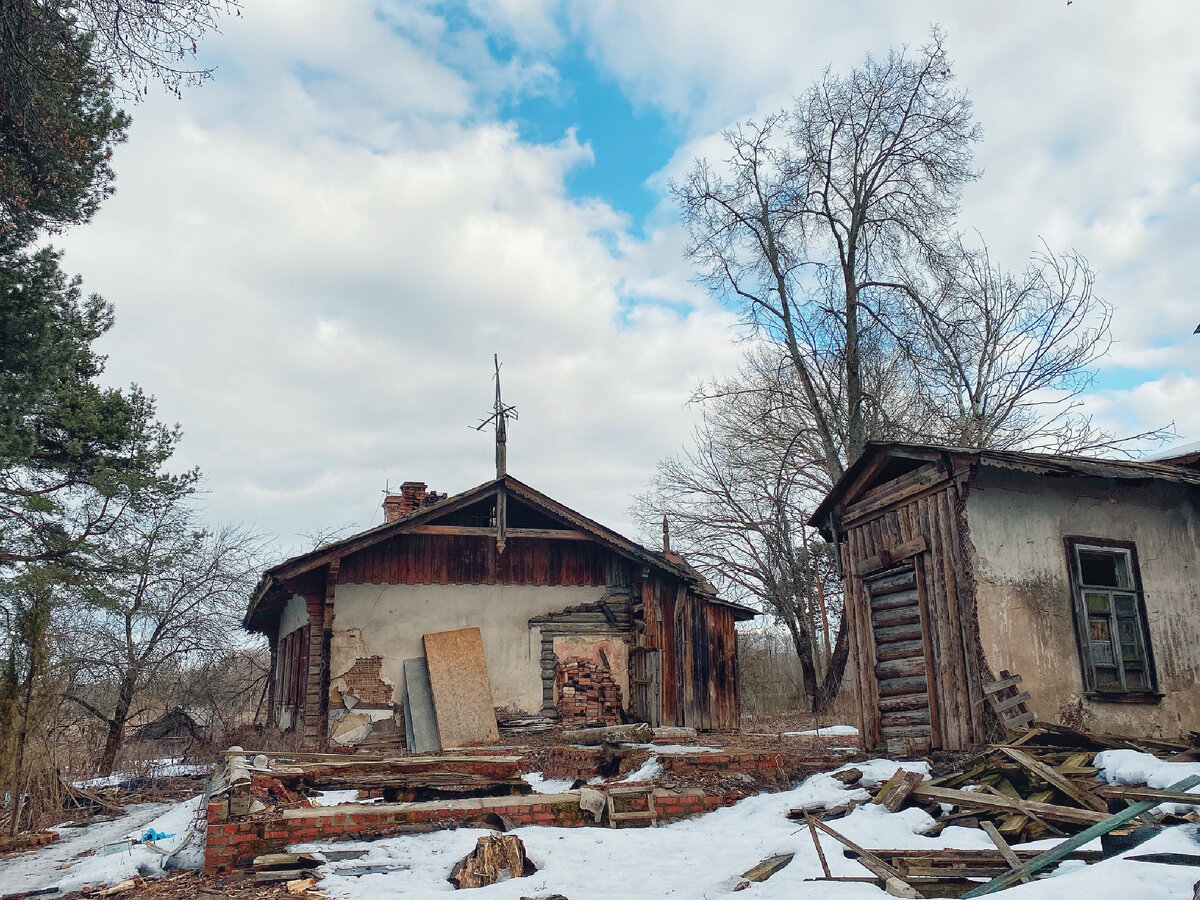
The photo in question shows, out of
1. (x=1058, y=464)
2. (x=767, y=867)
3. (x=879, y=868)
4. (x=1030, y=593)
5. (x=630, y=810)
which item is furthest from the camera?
(x=1030, y=593)

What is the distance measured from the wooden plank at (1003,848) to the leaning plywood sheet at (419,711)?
34.5ft

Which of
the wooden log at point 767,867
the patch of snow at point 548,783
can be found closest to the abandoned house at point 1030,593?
the wooden log at point 767,867

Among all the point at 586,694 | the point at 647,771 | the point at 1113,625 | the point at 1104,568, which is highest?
the point at 1104,568

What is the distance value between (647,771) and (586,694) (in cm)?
608

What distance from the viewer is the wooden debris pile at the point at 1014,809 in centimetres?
569

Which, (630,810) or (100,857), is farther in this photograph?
(630,810)

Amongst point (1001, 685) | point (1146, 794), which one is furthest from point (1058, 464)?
point (1146, 794)

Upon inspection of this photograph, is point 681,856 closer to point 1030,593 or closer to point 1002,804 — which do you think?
point 1002,804

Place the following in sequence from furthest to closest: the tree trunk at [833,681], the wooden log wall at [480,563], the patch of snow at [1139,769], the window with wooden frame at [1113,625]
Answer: the tree trunk at [833,681], the wooden log wall at [480,563], the window with wooden frame at [1113,625], the patch of snow at [1139,769]

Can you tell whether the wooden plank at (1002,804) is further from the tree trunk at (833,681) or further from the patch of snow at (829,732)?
the tree trunk at (833,681)

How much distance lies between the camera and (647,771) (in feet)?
35.2

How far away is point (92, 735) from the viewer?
17172 mm

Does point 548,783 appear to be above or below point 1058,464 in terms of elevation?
below

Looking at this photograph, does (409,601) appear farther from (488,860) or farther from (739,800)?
(488,860)
